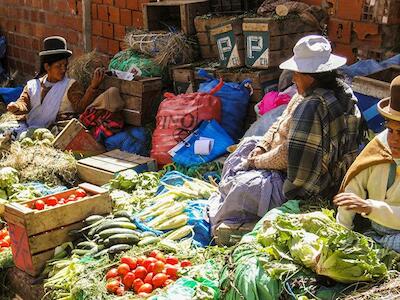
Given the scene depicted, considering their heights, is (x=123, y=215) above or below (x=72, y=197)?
below

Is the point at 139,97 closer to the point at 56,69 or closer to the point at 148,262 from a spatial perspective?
the point at 56,69

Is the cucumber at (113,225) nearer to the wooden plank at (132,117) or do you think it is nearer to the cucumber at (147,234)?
the cucumber at (147,234)

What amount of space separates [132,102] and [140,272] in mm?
3476

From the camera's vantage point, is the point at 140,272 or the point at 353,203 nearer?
the point at 353,203

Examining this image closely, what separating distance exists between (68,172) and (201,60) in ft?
7.52

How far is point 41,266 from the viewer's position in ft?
15.0

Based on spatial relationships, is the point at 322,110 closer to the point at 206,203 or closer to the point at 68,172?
the point at 206,203

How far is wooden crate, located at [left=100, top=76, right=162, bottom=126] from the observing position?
7.05 meters

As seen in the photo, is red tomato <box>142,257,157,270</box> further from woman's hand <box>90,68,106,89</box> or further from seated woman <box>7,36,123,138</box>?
woman's hand <box>90,68,106,89</box>

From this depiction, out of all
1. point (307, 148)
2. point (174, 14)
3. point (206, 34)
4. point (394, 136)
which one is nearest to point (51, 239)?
point (307, 148)

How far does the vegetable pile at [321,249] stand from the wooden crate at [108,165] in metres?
2.89

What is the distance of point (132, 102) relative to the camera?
7.18 metres

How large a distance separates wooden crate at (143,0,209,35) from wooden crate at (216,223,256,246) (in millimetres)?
3670

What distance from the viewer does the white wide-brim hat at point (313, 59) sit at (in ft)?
14.2
